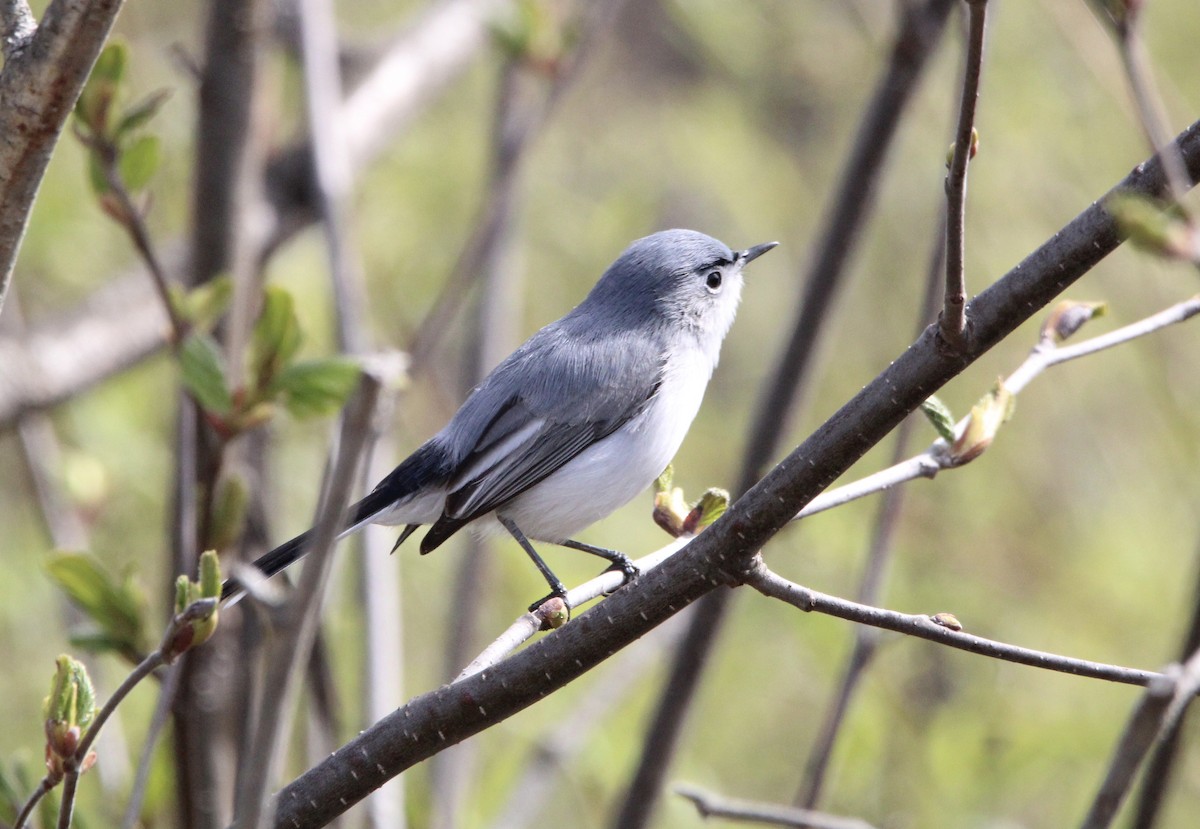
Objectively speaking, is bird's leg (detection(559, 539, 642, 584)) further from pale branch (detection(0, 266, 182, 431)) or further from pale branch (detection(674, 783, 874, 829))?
pale branch (detection(0, 266, 182, 431))

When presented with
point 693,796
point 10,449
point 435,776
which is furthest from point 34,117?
point 10,449

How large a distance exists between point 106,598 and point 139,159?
2.27 feet

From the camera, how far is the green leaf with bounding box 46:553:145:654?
179 cm

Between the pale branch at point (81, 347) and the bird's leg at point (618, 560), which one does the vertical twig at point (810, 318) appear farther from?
the pale branch at point (81, 347)

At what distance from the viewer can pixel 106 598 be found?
5.87 feet

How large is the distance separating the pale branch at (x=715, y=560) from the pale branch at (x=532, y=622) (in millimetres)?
52

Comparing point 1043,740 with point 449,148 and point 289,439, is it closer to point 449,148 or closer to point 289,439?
point 289,439

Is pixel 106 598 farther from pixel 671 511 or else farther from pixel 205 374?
pixel 671 511

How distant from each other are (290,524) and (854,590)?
70.1 inches

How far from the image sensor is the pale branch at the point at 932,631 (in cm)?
125

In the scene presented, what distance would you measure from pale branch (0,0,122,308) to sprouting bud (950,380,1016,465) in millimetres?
1150

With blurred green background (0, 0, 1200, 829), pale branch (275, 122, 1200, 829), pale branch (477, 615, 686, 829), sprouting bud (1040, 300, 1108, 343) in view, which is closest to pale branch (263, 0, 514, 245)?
blurred green background (0, 0, 1200, 829)

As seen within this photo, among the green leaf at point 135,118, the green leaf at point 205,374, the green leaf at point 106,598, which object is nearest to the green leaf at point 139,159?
the green leaf at point 135,118

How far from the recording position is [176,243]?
324 cm
